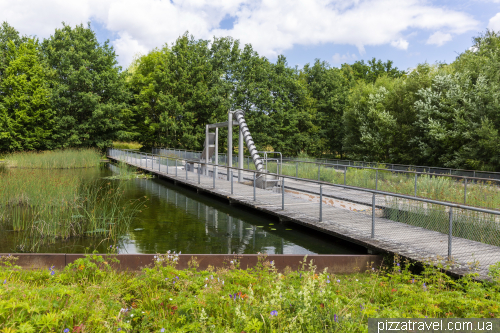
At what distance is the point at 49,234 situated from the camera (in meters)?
→ 8.37

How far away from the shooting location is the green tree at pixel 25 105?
39375 millimetres

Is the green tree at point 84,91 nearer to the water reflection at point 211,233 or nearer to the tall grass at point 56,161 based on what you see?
the tall grass at point 56,161

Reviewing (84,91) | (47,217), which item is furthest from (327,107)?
(47,217)

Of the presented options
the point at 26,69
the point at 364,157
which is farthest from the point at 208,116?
the point at 26,69

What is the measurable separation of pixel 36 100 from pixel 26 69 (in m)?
3.95

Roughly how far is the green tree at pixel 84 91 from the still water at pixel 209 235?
30175mm

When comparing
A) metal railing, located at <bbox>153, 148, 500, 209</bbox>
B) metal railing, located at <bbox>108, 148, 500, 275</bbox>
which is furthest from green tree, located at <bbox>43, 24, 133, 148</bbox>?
metal railing, located at <bbox>108, 148, 500, 275</bbox>

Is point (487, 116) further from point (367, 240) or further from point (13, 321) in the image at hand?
point (13, 321)

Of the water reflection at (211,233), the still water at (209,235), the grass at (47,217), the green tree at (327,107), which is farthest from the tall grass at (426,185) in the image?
the green tree at (327,107)

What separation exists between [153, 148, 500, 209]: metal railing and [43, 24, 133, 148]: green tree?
28718mm

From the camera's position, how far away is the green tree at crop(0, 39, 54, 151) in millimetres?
39375

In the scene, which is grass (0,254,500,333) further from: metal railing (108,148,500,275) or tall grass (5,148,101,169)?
tall grass (5,148,101,169)

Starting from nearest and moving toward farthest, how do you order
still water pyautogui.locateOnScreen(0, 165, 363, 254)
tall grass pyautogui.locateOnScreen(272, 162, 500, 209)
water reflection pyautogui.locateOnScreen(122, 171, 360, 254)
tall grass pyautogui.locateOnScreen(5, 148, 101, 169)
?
still water pyautogui.locateOnScreen(0, 165, 363, 254), water reflection pyautogui.locateOnScreen(122, 171, 360, 254), tall grass pyautogui.locateOnScreen(272, 162, 500, 209), tall grass pyautogui.locateOnScreen(5, 148, 101, 169)

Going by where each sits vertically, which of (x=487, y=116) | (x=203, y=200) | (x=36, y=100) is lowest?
(x=203, y=200)
